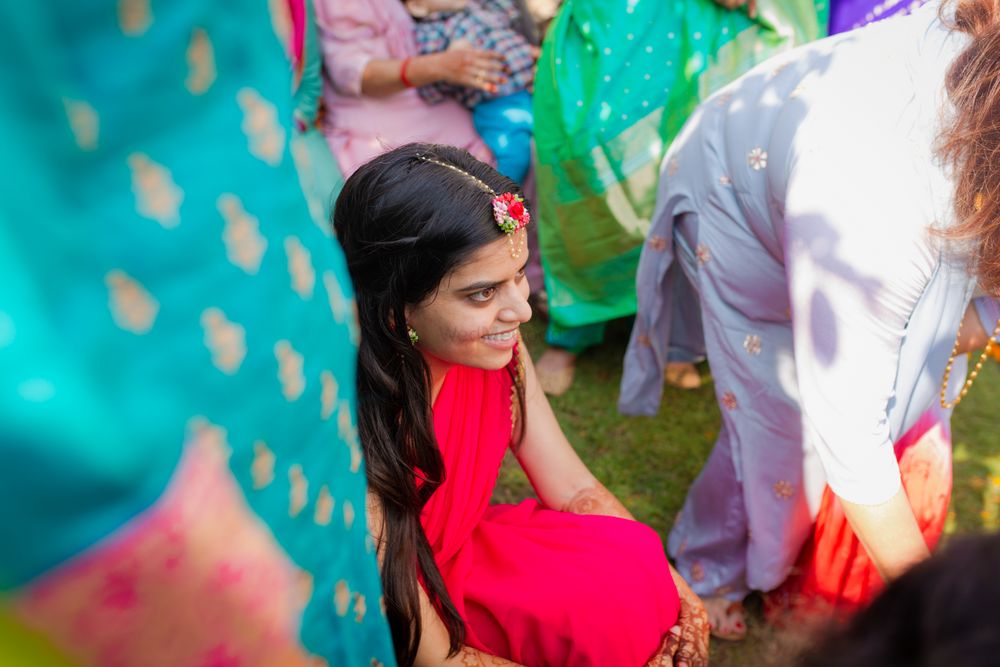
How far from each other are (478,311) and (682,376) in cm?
185

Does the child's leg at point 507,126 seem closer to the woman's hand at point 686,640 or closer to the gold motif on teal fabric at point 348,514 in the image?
the woman's hand at point 686,640

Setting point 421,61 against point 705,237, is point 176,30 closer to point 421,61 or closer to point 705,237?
point 705,237

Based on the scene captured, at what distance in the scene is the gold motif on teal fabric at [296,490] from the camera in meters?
0.60

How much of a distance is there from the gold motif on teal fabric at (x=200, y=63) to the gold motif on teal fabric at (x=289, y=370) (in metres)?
0.18

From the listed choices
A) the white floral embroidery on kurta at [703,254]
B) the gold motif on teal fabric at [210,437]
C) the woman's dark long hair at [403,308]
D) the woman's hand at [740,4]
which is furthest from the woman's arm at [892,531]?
the woman's hand at [740,4]

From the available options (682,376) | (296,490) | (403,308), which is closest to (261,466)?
(296,490)

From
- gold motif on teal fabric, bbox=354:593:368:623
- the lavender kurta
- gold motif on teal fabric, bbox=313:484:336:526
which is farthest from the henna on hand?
gold motif on teal fabric, bbox=313:484:336:526

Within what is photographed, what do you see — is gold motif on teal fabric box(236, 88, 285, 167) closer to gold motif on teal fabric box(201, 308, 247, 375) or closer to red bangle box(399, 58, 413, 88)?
gold motif on teal fabric box(201, 308, 247, 375)

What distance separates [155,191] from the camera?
0.46 metres

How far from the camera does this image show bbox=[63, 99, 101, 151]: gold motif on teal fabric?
42 cm

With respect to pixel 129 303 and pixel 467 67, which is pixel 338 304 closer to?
pixel 129 303

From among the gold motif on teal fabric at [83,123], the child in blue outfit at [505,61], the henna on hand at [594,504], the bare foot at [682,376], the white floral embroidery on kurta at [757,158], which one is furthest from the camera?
the bare foot at [682,376]

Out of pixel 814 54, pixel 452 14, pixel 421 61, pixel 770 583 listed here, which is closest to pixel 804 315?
pixel 814 54

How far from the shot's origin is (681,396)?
3.02 metres
